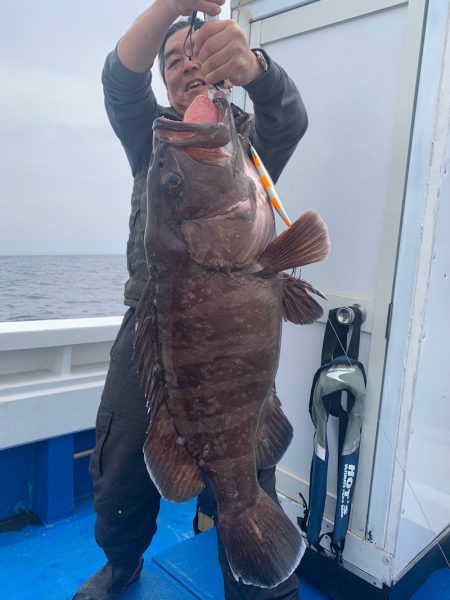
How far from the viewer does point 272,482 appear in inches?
87.3

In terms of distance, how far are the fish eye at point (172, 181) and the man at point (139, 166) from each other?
32 cm

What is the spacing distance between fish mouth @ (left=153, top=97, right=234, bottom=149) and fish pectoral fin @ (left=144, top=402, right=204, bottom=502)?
0.77m

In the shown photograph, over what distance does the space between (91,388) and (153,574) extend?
4.17 ft

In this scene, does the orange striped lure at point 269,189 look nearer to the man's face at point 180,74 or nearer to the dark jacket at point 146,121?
the dark jacket at point 146,121

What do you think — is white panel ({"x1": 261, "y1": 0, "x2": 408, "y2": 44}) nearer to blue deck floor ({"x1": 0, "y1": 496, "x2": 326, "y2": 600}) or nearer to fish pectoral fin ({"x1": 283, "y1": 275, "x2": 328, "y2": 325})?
fish pectoral fin ({"x1": 283, "y1": 275, "x2": 328, "y2": 325})

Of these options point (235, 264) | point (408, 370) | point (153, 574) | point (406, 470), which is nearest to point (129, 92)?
point (235, 264)

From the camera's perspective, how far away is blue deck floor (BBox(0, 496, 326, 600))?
8.19 feet

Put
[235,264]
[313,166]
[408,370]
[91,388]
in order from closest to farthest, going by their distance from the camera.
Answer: [235,264] < [408,370] < [313,166] < [91,388]

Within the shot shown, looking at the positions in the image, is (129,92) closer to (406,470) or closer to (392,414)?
(392,414)

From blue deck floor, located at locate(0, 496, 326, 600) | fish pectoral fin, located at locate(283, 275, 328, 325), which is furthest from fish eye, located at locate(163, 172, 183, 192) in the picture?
blue deck floor, located at locate(0, 496, 326, 600)

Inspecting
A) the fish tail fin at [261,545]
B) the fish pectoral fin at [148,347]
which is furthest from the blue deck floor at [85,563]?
the fish pectoral fin at [148,347]

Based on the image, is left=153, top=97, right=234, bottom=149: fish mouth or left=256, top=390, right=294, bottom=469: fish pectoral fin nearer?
left=153, top=97, right=234, bottom=149: fish mouth

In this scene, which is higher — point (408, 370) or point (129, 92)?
point (129, 92)

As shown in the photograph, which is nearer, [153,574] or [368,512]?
[368,512]
